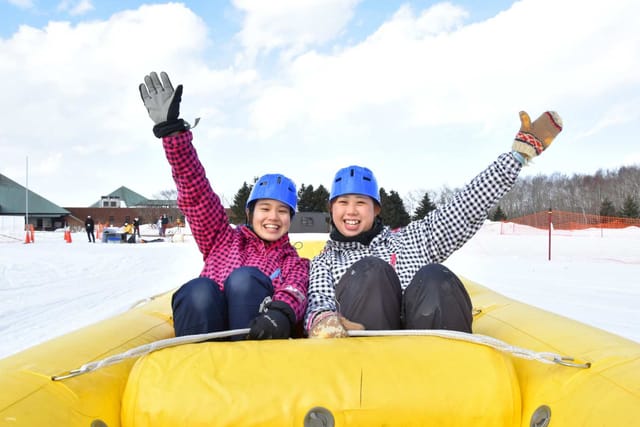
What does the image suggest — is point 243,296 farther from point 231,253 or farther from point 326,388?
point 326,388

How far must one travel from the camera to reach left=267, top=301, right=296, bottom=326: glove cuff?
1.76 metres

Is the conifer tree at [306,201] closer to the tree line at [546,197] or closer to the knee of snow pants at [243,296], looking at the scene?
the tree line at [546,197]

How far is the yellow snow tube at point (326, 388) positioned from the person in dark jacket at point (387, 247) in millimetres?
402

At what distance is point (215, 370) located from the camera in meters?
1.27

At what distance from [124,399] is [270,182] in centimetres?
152

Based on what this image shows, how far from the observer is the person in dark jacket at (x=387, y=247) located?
5.88ft

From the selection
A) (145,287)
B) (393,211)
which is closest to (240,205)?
(393,211)

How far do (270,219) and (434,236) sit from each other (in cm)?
90

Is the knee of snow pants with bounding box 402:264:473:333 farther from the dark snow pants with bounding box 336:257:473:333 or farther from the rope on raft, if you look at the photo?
the rope on raft

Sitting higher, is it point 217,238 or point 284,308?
point 217,238

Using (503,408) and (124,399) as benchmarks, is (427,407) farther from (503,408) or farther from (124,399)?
(124,399)

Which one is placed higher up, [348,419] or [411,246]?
[411,246]

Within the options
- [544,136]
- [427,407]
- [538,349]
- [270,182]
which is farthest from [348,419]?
[544,136]

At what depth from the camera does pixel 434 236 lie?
2.46 m
